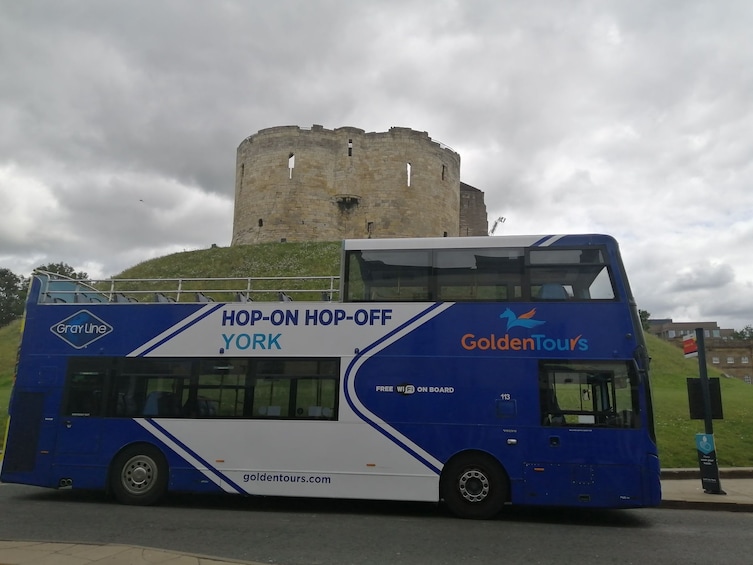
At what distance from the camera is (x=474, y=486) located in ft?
27.6

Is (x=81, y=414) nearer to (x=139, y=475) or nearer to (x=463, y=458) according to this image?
(x=139, y=475)

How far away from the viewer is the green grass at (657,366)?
1413 cm

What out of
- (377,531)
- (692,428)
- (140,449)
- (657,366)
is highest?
(657,366)

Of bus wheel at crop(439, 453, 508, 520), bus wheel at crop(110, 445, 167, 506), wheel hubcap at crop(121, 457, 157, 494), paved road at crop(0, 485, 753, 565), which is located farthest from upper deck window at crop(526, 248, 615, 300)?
wheel hubcap at crop(121, 457, 157, 494)

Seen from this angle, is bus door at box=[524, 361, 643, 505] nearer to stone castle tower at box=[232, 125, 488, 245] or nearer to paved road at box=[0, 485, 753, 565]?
paved road at box=[0, 485, 753, 565]

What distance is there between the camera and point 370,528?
7.65 m

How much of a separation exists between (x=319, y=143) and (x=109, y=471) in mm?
41133

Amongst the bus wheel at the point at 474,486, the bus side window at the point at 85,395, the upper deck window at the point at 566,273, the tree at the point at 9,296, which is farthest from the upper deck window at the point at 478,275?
the tree at the point at 9,296

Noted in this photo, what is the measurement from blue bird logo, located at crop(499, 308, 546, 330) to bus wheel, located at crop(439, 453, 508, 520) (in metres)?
2.06

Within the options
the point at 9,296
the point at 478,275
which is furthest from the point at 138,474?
the point at 9,296

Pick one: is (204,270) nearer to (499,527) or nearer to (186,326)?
(186,326)

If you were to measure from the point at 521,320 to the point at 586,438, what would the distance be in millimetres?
1962

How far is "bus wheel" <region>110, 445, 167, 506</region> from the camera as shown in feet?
29.7

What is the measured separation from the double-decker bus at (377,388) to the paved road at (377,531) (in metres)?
0.41
